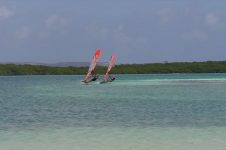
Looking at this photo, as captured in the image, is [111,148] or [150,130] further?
[150,130]

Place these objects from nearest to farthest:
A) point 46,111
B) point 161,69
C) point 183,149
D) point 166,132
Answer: point 183,149, point 166,132, point 46,111, point 161,69

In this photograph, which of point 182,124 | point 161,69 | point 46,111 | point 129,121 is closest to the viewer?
point 182,124

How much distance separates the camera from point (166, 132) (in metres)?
18.0

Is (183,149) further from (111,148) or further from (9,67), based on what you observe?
(9,67)

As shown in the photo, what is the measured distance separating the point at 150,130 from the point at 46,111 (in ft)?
33.0

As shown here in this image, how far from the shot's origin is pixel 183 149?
14859 millimetres

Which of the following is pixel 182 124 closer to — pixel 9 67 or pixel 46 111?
pixel 46 111

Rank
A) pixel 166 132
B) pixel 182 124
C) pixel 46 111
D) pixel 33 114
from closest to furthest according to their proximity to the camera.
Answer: pixel 166 132 → pixel 182 124 → pixel 33 114 → pixel 46 111

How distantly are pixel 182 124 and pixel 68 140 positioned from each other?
534 centimetres

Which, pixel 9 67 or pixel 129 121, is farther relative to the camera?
pixel 9 67

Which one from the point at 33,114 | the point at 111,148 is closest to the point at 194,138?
the point at 111,148

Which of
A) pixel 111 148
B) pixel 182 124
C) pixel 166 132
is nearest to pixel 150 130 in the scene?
pixel 166 132

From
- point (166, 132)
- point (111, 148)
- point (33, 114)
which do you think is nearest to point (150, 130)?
point (166, 132)

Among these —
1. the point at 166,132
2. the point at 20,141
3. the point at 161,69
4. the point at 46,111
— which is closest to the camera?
the point at 20,141
